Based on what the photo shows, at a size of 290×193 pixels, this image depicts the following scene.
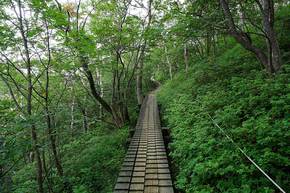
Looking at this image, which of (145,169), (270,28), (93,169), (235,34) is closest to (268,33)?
(270,28)

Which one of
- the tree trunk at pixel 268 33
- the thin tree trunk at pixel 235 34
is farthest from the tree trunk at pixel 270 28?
the thin tree trunk at pixel 235 34

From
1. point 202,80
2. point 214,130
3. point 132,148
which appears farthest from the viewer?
point 202,80

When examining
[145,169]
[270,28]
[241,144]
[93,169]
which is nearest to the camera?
[241,144]

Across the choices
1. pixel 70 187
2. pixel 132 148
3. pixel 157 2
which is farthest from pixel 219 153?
pixel 157 2

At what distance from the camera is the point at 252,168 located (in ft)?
8.55

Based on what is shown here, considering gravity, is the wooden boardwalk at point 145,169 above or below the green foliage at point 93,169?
above

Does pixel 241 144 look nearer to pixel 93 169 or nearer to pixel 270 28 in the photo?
pixel 270 28

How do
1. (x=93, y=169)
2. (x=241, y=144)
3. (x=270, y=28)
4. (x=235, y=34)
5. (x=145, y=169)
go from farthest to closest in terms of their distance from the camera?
(x=93, y=169)
(x=235, y=34)
(x=270, y=28)
(x=145, y=169)
(x=241, y=144)

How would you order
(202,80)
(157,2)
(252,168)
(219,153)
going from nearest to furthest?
1. (252,168)
2. (219,153)
3. (157,2)
4. (202,80)

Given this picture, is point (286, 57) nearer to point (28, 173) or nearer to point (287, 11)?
point (287, 11)

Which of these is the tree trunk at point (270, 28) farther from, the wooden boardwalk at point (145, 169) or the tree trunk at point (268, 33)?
the wooden boardwalk at point (145, 169)

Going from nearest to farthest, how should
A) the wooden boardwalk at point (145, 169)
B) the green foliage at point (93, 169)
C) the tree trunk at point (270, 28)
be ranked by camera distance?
the wooden boardwalk at point (145, 169), the tree trunk at point (270, 28), the green foliage at point (93, 169)

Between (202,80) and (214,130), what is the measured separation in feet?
16.7

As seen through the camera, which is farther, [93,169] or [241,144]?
[93,169]
